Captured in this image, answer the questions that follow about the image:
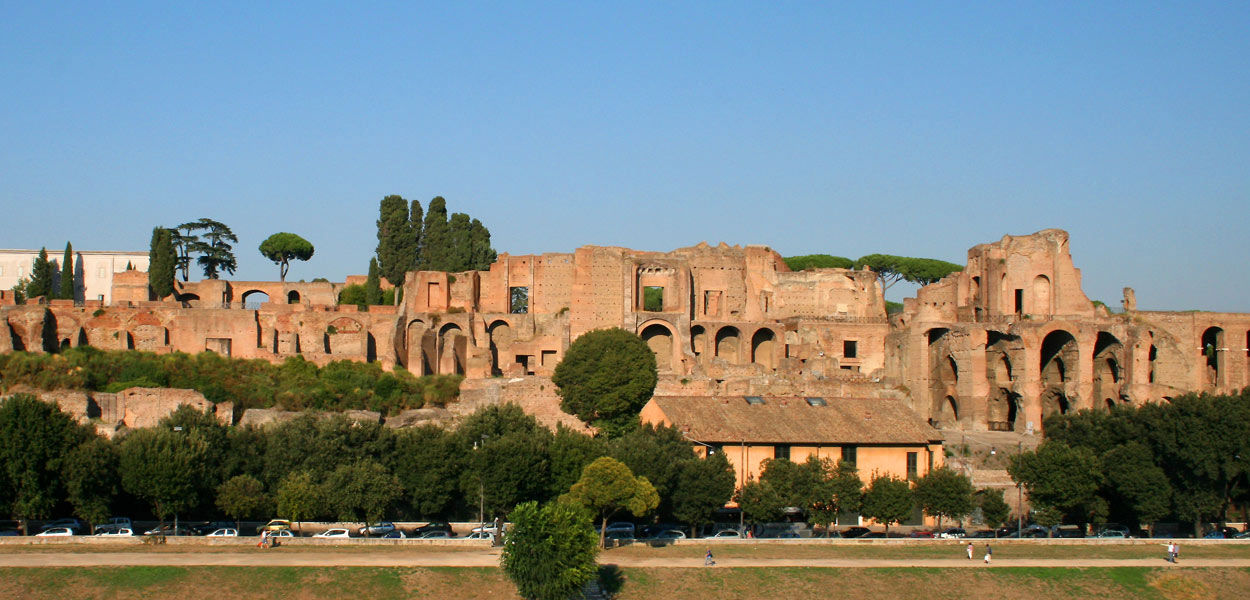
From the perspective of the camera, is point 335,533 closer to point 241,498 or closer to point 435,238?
point 241,498

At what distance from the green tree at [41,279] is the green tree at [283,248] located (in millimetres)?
10348

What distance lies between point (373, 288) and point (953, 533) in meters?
30.4

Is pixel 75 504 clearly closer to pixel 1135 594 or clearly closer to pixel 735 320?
pixel 1135 594

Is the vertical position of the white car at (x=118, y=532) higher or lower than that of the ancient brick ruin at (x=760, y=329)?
lower

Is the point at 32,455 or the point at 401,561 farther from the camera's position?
the point at 32,455

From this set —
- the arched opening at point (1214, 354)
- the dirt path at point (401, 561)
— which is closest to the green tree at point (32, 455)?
the dirt path at point (401, 561)

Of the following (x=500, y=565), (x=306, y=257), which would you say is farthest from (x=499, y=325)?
(x=500, y=565)

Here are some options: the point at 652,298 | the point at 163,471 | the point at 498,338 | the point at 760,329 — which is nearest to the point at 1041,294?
the point at 760,329

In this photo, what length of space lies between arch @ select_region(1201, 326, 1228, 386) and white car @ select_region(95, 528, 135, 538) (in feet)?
134

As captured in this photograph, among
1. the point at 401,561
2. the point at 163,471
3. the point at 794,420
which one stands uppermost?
the point at 794,420

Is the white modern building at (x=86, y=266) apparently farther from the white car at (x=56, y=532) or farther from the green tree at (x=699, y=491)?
the green tree at (x=699, y=491)

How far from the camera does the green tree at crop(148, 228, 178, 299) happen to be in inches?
2411

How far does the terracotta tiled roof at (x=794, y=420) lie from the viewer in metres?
42.7

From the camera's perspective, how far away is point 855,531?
3959 cm
